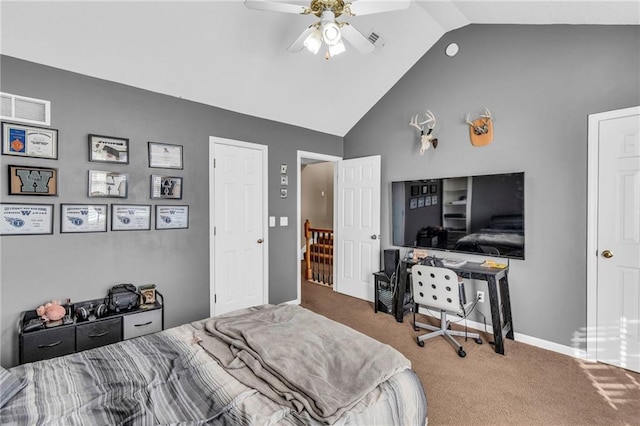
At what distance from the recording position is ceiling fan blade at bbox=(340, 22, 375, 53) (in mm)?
2119

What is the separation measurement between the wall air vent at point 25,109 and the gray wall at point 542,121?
3.84 metres

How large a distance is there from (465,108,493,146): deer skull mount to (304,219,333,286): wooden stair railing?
9.21ft

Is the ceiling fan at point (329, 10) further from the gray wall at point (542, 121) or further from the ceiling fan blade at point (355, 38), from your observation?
the gray wall at point (542, 121)

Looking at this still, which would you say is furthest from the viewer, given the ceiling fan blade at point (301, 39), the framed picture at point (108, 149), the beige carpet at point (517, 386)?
the framed picture at point (108, 149)

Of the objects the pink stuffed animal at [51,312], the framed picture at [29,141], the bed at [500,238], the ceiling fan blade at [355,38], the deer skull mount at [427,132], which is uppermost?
the ceiling fan blade at [355,38]

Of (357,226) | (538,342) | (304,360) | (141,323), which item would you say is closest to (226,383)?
(304,360)

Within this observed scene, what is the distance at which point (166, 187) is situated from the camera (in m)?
3.05

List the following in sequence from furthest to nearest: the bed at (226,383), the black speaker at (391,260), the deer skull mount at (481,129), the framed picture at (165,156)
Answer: the black speaker at (391,260), the deer skull mount at (481,129), the framed picture at (165,156), the bed at (226,383)

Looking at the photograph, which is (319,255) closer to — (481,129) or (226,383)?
(481,129)

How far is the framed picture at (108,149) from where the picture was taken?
263 centimetres

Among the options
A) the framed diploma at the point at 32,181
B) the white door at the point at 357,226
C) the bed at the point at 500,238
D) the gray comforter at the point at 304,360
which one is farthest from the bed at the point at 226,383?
the white door at the point at 357,226

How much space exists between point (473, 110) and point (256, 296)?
336 cm

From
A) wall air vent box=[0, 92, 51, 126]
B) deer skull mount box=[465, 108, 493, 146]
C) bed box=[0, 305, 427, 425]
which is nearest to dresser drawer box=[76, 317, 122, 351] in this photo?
bed box=[0, 305, 427, 425]

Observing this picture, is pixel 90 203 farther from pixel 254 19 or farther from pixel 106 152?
pixel 254 19
